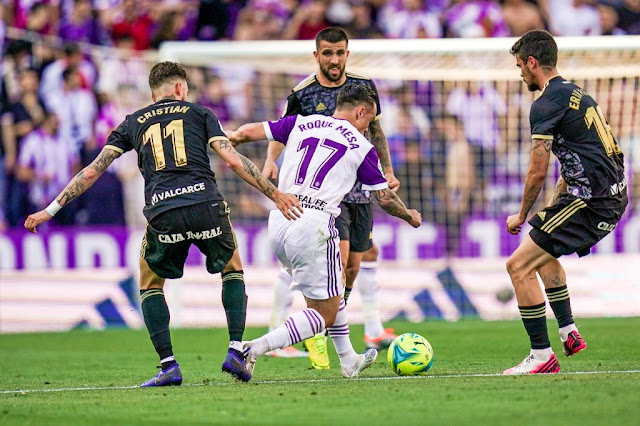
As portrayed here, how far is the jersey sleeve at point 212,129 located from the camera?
770cm

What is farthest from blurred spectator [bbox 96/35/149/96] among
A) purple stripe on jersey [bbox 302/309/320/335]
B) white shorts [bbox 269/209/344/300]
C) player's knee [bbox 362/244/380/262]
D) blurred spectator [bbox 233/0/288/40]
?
purple stripe on jersey [bbox 302/309/320/335]

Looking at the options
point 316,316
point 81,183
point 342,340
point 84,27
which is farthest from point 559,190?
point 84,27

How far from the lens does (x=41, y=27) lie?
18.1 meters

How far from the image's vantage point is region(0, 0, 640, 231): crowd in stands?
1536cm

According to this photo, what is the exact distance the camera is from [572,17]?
59.7 feet

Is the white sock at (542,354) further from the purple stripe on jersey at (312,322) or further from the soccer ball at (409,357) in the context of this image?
the purple stripe on jersey at (312,322)

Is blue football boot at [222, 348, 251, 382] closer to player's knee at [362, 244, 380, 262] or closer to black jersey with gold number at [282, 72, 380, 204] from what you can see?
black jersey with gold number at [282, 72, 380, 204]

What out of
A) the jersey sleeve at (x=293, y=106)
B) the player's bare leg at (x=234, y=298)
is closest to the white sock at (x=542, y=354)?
the player's bare leg at (x=234, y=298)

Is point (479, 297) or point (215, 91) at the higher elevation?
point (215, 91)

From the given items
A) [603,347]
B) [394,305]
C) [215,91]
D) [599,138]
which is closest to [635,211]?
[394,305]

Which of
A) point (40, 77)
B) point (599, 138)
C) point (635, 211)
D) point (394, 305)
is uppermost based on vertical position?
→ point (40, 77)

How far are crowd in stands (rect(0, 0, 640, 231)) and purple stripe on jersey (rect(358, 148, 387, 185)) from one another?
7.22 meters

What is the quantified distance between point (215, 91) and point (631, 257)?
6112mm

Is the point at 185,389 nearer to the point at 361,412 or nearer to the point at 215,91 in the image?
the point at 361,412
